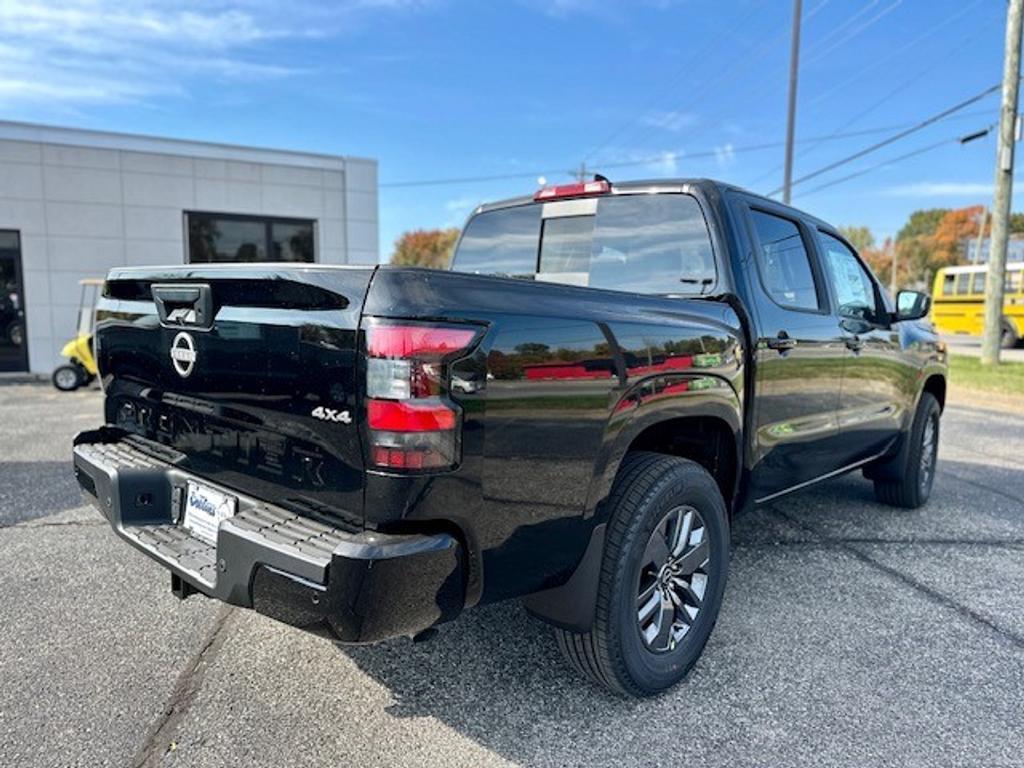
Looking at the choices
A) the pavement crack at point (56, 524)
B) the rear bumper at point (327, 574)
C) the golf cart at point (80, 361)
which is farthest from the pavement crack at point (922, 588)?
the golf cart at point (80, 361)

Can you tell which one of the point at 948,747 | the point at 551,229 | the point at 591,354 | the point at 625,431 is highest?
the point at 551,229

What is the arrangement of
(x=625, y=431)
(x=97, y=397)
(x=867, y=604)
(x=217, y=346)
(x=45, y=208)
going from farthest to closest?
(x=45, y=208), (x=97, y=397), (x=867, y=604), (x=625, y=431), (x=217, y=346)

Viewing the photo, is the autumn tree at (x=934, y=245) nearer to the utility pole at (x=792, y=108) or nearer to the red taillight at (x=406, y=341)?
the utility pole at (x=792, y=108)

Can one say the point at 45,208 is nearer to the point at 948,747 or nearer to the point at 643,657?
the point at 643,657

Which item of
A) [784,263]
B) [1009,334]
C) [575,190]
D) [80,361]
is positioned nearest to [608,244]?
[575,190]

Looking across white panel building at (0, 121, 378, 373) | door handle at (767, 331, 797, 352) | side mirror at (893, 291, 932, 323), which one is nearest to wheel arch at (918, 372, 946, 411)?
side mirror at (893, 291, 932, 323)

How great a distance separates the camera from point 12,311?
1264 cm

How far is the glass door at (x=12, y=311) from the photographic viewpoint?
12391 mm

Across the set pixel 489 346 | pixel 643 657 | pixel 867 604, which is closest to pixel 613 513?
pixel 643 657

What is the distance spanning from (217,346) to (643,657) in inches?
70.6

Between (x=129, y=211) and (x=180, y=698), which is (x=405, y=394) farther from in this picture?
(x=129, y=211)

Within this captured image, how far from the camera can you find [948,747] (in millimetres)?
2391

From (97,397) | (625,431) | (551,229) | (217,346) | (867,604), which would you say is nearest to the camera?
(217,346)

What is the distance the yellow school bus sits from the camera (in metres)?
21.7
